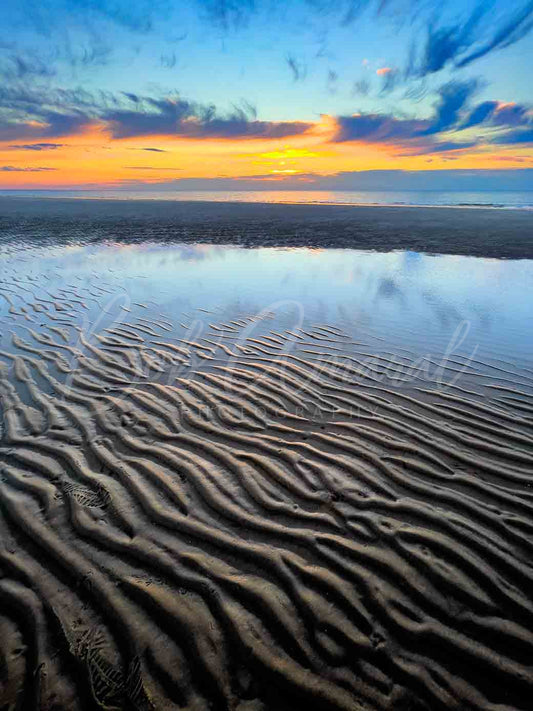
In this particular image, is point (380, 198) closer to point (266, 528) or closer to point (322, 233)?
point (322, 233)

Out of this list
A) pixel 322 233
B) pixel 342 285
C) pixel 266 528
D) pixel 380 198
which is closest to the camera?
pixel 266 528

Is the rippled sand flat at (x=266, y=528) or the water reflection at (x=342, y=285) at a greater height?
the water reflection at (x=342, y=285)

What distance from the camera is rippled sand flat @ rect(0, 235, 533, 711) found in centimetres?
248

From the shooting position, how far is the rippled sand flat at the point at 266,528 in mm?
2480

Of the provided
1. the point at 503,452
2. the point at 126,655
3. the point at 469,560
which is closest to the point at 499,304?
the point at 503,452

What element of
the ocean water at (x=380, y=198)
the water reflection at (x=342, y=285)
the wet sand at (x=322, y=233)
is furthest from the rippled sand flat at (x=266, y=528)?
the ocean water at (x=380, y=198)

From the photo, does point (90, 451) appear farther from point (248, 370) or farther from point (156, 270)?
point (156, 270)

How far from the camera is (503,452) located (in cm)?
461

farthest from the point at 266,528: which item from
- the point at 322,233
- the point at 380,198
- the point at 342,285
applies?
the point at 380,198

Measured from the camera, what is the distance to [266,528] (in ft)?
11.5

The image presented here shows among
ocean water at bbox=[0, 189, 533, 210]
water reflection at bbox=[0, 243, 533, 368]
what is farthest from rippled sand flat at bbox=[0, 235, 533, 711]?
ocean water at bbox=[0, 189, 533, 210]

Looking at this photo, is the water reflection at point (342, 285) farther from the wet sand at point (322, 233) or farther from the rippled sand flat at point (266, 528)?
the wet sand at point (322, 233)

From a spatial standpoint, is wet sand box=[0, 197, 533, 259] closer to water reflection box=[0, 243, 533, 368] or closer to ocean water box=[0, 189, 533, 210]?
water reflection box=[0, 243, 533, 368]

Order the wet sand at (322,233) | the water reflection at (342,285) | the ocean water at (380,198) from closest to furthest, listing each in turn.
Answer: the water reflection at (342,285)
the wet sand at (322,233)
the ocean water at (380,198)
